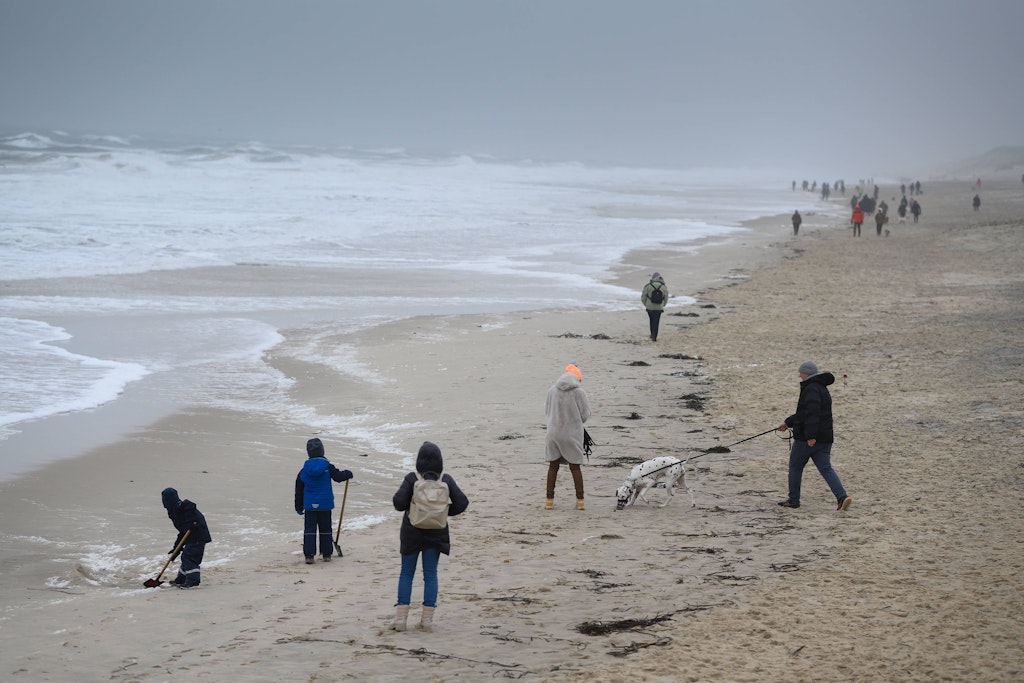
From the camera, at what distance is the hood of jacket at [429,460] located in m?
6.69

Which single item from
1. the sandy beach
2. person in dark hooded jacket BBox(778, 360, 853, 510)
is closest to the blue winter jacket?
the sandy beach

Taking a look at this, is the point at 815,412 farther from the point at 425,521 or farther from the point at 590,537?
the point at 425,521

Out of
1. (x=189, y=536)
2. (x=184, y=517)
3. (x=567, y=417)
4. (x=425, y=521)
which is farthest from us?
(x=567, y=417)

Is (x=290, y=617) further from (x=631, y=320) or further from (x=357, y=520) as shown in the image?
(x=631, y=320)

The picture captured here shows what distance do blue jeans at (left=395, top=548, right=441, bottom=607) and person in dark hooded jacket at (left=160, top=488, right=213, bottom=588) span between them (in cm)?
186

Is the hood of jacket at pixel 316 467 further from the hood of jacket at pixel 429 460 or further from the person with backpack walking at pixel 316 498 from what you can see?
the hood of jacket at pixel 429 460

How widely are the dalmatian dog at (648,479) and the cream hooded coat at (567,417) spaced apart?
52 centimetres

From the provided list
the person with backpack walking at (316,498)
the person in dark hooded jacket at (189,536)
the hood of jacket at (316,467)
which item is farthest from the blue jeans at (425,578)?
the person in dark hooded jacket at (189,536)

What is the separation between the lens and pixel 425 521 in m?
6.71

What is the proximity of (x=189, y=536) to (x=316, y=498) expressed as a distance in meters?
1.01

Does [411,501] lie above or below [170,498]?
above

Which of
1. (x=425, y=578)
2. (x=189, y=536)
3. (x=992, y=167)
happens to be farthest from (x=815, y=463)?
(x=992, y=167)

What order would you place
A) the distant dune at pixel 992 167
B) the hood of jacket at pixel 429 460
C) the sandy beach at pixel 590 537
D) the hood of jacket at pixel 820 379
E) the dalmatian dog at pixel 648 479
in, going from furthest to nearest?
the distant dune at pixel 992 167 → the dalmatian dog at pixel 648 479 → the hood of jacket at pixel 820 379 → the hood of jacket at pixel 429 460 → the sandy beach at pixel 590 537

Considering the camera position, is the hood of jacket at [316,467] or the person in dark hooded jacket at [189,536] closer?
the person in dark hooded jacket at [189,536]
